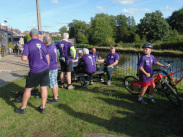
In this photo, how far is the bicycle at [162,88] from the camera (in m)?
4.26

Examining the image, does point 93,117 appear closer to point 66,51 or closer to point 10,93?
point 66,51

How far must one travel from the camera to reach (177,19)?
59219mm

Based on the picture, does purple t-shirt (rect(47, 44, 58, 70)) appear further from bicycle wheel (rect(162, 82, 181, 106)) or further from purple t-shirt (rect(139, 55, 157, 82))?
bicycle wheel (rect(162, 82, 181, 106))

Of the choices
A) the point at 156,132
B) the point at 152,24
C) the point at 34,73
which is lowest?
the point at 156,132

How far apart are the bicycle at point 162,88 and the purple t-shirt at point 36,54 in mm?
2698

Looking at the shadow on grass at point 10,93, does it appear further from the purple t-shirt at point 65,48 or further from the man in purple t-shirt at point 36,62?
the purple t-shirt at point 65,48

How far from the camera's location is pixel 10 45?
21.8m

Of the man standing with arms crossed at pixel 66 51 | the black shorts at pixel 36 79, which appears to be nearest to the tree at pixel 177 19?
the man standing with arms crossed at pixel 66 51

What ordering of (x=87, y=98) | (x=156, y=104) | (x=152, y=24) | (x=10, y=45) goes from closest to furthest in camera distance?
(x=156, y=104) < (x=87, y=98) < (x=10, y=45) < (x=152, y=24)

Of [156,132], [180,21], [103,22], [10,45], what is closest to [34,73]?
[156,132]

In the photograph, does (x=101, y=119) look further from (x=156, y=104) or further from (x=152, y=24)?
(x=152, y=24)

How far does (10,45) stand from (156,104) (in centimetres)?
2153

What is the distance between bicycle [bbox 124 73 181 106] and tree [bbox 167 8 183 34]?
2237 inches

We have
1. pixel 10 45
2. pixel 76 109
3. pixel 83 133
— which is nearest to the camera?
pixel 83 133
